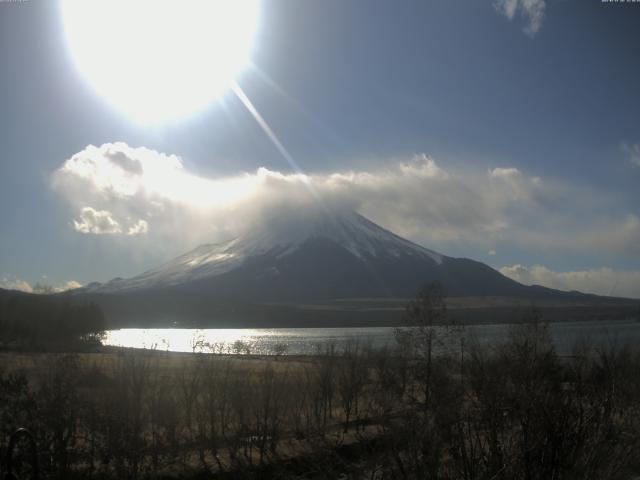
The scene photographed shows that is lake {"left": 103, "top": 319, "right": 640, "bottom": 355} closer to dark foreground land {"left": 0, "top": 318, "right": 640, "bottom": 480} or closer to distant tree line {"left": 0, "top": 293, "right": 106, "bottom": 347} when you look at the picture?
dark foreground land {"left": 0, "top": 318, "right": 640, "bottom": 480}

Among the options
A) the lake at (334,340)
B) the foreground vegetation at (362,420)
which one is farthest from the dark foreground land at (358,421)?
the lake at (334,340)

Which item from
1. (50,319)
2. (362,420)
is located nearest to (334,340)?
(362,420)

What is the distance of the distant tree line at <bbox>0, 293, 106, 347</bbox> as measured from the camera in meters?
Answer: 52.6

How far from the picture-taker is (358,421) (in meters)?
21.3

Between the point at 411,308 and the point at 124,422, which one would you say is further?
the point at 411,308

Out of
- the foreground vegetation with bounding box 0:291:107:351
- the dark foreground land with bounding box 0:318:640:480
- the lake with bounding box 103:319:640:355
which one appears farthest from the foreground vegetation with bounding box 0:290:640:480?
the foreground vegetation with bounding box 0:291:107:351

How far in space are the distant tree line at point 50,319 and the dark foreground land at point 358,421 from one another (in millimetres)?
34710

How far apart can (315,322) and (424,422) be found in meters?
178

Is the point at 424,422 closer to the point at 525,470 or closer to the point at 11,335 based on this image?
the point at 525,470

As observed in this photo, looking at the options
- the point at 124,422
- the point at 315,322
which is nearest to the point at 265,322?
the point at 315,322

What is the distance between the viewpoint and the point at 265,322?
604 feet

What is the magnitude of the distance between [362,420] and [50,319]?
51.9 meters

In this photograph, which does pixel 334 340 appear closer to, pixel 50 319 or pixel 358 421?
pixel 358 421

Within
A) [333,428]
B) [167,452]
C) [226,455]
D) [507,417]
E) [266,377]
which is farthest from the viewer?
[333,428]
